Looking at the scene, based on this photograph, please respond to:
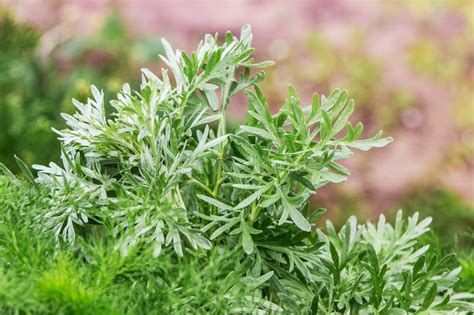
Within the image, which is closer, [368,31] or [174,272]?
[174,272]

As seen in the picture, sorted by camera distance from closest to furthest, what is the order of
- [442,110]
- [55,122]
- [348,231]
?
[348,231], [55,122], [442,110]

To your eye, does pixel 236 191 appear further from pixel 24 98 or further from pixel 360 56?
pixel 360 56

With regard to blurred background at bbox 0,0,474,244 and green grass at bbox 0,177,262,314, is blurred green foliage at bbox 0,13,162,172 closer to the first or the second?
blurred background at bbox 0,0,474,244

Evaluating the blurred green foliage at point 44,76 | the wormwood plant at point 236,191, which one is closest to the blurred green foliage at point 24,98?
the blurred green foliage at point 44,76

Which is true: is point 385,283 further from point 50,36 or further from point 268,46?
point 268,46

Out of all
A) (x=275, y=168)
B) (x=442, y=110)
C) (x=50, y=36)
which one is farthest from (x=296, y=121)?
(x=442, y=110)

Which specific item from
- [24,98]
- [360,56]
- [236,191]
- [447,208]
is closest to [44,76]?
[24,98]

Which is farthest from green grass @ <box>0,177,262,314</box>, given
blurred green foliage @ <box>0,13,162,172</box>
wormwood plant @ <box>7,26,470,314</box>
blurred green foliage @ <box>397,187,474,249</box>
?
blurred green foliage @ <box>397,187,474,249</box>
